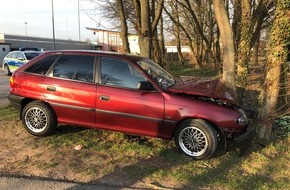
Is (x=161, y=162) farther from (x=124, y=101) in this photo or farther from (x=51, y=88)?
(x=51, y=88)

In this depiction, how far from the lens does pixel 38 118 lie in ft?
21.7

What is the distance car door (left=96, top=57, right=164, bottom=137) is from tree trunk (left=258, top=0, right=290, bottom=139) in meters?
2.10

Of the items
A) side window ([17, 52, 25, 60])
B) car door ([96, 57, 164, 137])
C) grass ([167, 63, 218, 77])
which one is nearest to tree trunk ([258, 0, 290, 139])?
car door ([96, 57, 164, 137])

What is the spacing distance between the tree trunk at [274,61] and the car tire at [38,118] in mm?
3921

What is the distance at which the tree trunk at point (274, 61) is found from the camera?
6152 mm

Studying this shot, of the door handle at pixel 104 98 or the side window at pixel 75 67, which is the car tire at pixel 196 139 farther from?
the side window at pixel 75 67

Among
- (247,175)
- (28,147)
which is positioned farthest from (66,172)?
(247,175)

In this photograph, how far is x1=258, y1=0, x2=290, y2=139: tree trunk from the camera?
615 cm

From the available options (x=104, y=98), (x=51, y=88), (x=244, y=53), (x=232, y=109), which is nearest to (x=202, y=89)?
(x=232, y=109)

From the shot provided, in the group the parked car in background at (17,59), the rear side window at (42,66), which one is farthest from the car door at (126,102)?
the parked car in background at (17,59)

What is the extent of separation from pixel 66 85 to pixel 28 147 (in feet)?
4.19

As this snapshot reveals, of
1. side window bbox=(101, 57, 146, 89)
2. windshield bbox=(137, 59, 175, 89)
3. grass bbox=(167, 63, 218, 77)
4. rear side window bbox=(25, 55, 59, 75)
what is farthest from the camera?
grass bbox=(167, 63, 218, 77)

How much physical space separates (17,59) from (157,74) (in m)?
16.2

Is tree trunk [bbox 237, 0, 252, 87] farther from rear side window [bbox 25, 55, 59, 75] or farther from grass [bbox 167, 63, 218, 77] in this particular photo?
grass [bbox 167, 63, 218, 77]
